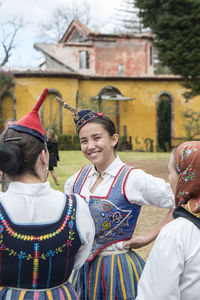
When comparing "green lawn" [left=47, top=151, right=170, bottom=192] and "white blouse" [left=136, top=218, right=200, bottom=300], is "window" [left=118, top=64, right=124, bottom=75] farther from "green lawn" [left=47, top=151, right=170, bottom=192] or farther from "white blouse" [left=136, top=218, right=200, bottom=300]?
"white blouse" [left=136, top=218, right=200, bottom=300]

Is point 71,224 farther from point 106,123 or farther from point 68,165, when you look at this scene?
point 68,165

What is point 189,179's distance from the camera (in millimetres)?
1536

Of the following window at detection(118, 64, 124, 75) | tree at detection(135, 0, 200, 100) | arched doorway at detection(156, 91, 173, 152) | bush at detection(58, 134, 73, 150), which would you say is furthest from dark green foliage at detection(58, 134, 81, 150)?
tree at detection(135, 0, 200, 100)

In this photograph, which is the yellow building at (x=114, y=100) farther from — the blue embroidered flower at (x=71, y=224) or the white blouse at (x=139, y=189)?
the blue embroidered flower at (x=71, y=224)

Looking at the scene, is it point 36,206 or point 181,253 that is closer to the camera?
point 181,253

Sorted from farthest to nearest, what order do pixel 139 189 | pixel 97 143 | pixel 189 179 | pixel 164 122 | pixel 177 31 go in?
pixel 164 122, pixel 177 31, pixel 97 143, pixel 139 189, pixel 189 179

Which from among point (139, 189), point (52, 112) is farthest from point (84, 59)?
point (139, 189)

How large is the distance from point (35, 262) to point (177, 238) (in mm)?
615

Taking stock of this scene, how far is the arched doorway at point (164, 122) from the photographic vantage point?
23016 mm

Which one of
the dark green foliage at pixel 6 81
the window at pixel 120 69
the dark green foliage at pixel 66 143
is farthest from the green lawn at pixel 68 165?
the window at pixel 120 69

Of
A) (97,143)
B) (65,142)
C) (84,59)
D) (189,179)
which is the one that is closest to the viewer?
(189,179)

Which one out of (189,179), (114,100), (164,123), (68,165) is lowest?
(68,165)

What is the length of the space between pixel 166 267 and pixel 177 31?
1097cm

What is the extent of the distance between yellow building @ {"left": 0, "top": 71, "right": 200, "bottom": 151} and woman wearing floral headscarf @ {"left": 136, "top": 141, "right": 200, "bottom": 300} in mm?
18977
